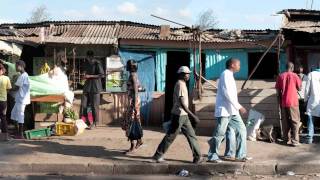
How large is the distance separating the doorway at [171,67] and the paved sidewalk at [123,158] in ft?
11.8

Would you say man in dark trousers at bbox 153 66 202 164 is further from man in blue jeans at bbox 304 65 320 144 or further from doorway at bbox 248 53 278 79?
doorway at bbox 248 53 278 79

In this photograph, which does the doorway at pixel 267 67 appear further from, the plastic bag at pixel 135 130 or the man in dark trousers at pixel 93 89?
the plastic bag at pixel 135 130

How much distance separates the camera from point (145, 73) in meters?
14.3

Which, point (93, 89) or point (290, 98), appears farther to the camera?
point (93, 89)

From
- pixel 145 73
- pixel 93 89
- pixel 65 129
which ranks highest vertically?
pixel 145 73

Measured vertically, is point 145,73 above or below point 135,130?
above

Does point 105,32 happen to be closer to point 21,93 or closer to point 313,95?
point 21,93

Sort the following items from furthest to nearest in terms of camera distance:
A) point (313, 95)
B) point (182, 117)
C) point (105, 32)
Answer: point (105, 32), point (313, 95), point (182, 117)

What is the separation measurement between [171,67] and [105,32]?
2135 mm

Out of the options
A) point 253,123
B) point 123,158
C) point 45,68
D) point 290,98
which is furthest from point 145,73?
point 123,158

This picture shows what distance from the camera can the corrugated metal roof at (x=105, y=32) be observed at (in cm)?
1395

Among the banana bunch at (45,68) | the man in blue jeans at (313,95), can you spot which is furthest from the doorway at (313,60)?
the banana bunch at (45,68)

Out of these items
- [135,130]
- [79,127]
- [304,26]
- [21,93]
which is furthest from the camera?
[304,26]

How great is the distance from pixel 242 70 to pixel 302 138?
11.0ft
